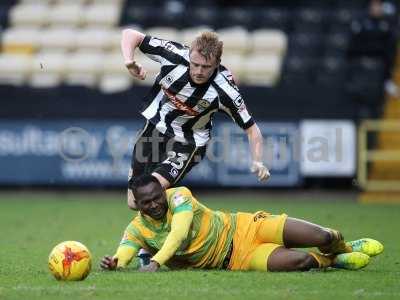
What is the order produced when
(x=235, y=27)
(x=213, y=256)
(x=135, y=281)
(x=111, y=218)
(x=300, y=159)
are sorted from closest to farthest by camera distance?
(x=135, y=281) → (x=213, y=256) → (x=111, y=218) → (x=300, y=159) → (x=235, y=27)

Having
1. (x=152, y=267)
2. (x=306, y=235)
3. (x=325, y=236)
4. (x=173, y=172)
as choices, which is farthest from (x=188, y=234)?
(x=173, y=172)

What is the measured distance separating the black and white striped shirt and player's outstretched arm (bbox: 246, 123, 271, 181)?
85mm

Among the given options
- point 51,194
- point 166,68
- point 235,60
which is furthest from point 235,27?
point 166,68

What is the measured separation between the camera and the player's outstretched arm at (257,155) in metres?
8.87

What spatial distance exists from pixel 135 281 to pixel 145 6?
51.4 feet

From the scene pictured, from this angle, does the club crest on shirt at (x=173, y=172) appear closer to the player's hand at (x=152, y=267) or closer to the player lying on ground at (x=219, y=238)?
the player lying on ground at (x=219, y=238)

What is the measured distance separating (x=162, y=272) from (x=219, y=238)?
0.55 m

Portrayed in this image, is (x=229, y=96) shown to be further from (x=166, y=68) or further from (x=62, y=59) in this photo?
(x=62, y=59)

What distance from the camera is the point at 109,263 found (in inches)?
345

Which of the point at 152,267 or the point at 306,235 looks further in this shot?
the point at 306,235

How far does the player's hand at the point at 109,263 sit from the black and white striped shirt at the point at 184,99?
167 centimetres

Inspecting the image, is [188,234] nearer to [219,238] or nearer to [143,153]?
[219,238]

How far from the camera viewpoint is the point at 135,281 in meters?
8.12

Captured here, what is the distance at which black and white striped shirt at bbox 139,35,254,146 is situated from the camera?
9.59m
